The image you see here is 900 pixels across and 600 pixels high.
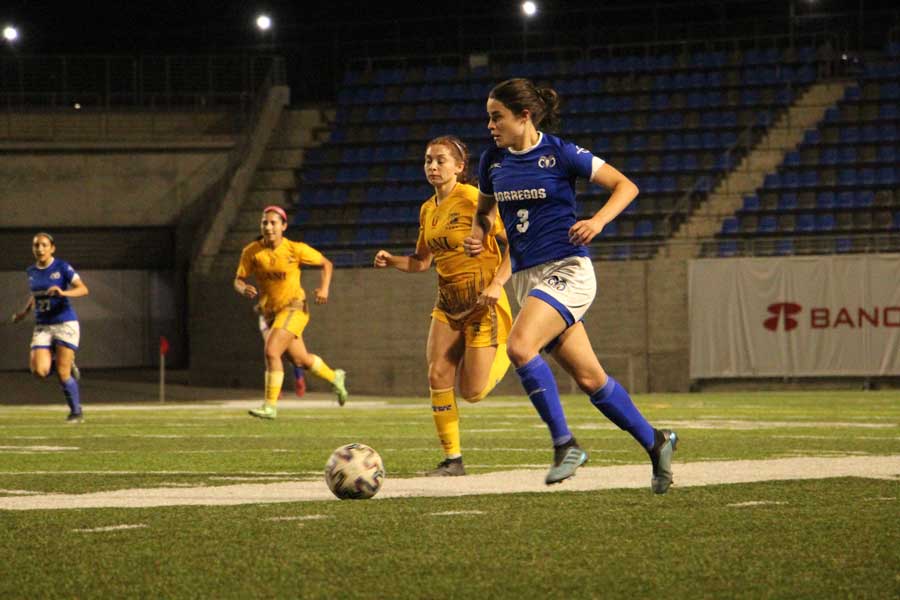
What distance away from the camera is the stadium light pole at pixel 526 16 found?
3519 cm

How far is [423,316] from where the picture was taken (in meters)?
29.8

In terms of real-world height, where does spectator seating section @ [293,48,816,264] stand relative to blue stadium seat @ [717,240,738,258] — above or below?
above

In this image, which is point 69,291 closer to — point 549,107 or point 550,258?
point 549,107

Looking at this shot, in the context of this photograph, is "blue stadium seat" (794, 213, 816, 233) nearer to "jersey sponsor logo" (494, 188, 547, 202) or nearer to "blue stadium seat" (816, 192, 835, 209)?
"blue stadium seat" (816, 192, 835, 209)

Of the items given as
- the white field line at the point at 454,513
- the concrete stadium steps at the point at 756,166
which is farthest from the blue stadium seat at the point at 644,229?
Result: the white field line at the point at 454,513

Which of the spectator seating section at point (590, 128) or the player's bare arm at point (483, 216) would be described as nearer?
the player's bare arm at point (483, 216)

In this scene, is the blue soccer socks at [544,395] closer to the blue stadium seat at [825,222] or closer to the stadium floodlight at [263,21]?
the blue stadium seat at [825,222]

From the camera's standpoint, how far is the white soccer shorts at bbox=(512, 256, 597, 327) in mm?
7734

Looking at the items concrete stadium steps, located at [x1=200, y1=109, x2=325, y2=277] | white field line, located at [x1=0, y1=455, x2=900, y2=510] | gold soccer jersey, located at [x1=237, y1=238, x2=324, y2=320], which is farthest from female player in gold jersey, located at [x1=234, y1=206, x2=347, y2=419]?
concrete stadium steps, located at [x1=200, y1=109, x2=325, y2=277]

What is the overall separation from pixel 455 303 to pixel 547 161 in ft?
6.80

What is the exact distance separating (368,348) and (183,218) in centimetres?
717

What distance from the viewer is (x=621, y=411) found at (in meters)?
7.72

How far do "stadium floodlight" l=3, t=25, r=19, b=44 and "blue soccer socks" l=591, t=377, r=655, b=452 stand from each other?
31.5m

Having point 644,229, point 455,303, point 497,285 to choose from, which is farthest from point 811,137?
point 497,285
